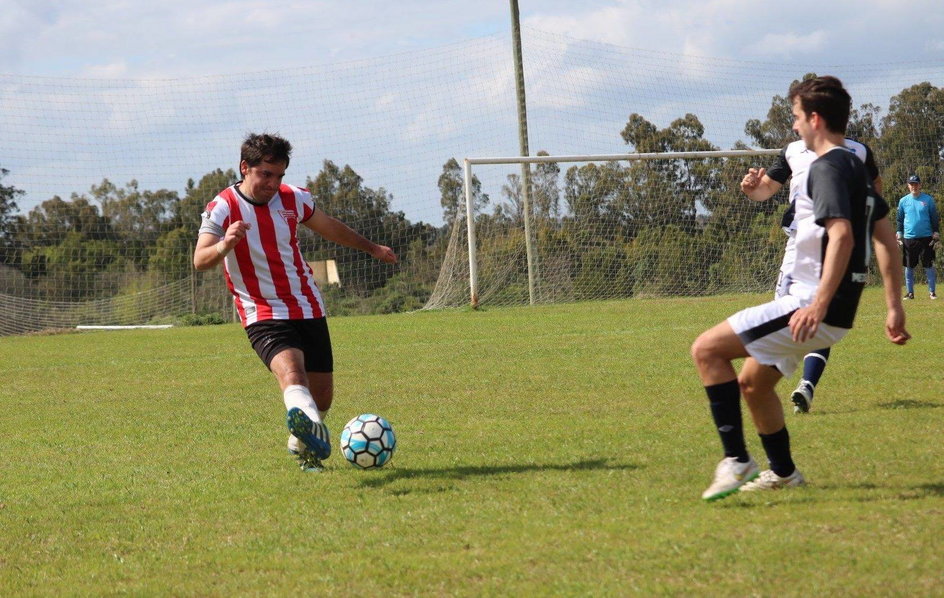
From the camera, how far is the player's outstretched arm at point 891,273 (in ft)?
15.1

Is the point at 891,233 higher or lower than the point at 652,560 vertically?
higher

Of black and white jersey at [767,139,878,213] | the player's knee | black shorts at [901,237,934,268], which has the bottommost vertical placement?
the player's knee

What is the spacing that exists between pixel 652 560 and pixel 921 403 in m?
3.99

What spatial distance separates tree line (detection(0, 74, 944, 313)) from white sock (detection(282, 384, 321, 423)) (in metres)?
15.9

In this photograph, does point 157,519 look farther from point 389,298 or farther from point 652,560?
point 389,298

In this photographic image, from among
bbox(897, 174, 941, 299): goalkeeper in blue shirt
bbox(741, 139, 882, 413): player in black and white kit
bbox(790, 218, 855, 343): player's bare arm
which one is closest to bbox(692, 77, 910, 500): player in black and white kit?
bbox(790, 218, 855, 343): player's bare arm

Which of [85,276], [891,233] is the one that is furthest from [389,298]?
[891,233]

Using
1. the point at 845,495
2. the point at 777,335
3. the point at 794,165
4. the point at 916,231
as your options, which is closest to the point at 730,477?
the point at 845,495

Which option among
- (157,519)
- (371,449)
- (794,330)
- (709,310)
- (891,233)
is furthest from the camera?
(709,310)

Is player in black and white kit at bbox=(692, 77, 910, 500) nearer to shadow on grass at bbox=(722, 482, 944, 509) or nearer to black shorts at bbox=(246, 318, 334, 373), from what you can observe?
shadow on grass at bbox=(722, 482, 944, 509)

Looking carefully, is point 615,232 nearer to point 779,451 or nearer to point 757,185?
point 757,185

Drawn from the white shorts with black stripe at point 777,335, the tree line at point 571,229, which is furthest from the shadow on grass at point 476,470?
the tree line at point 571,229

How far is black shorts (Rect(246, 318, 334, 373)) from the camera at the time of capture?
19.6 feet

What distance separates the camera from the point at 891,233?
4.66 metres
